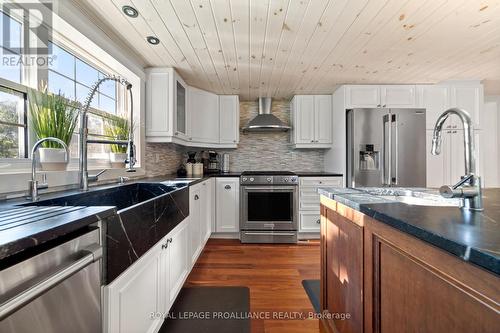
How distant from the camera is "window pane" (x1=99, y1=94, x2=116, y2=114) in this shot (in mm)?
2066

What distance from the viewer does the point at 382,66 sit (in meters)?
2.56

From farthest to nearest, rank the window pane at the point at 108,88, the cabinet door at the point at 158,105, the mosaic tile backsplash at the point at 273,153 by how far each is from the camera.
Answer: the mosaic tile backsplash at the point at 273,153 < the cabinet door at the point at 158,105 < the window pane at the point at 108,88

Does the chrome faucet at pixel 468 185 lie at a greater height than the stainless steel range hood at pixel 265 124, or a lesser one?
lesser

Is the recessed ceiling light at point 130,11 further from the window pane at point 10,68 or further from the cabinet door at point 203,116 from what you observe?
the cabinet door at point 203,116

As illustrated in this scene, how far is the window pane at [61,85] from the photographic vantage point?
59.8 inches

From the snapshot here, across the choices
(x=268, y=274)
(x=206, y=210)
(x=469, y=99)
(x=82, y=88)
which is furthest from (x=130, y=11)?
(x=469, y=99)

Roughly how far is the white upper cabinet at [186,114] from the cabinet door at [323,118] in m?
1.23

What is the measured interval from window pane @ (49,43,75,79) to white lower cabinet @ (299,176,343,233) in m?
2.68

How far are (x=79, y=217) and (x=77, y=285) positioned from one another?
202 millimetres

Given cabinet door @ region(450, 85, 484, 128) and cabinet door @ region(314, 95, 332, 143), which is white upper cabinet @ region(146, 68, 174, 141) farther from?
cabinet door @ region(450, 85, 484, 128)

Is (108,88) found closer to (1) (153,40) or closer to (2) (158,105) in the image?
(2) (158,105)

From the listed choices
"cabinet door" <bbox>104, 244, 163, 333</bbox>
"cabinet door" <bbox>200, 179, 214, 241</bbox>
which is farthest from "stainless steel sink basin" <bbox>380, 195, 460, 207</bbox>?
"cabinet door" <bbox>200, 179, 214, 241</bbox>

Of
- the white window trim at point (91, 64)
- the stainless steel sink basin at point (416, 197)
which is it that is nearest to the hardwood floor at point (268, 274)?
the stainless steel sink basin at point (416, 197)

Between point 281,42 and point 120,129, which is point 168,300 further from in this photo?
point 281,42
